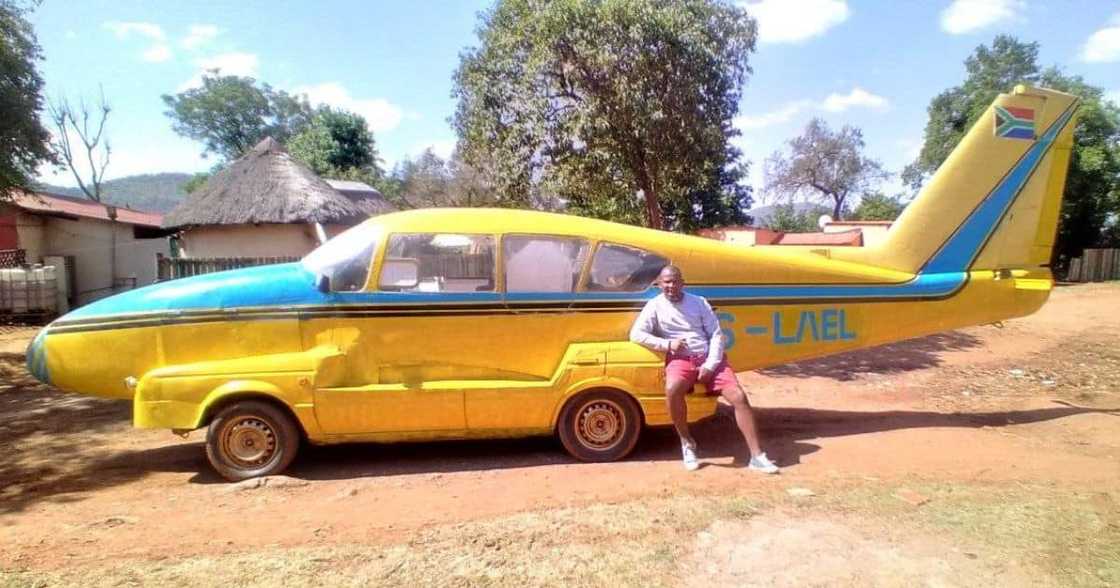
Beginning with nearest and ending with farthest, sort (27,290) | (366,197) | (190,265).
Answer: (190,265), (27,290), (366,197)

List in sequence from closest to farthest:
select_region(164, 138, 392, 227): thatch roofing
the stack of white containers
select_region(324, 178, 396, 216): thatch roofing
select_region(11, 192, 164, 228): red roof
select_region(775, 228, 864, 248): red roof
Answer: the stack of white containers
select_region(164, 138, 392, 227): thatch roofing
select_region(11, 192, 164, 228): red roof
select_region(324, 178, 396, 216): thatch roofing
select_region(775, 228, 864, 248): red roof

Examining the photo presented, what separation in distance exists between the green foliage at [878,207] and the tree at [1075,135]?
474 cm

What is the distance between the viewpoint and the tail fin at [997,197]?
6.52 metres

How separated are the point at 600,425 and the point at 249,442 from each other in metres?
2.81

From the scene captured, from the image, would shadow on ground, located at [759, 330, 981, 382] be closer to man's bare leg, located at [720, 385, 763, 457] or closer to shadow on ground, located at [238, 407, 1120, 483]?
shadow on ground, located at [238, 407, 1120, 483]

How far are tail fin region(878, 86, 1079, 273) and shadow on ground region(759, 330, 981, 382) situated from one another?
9.83ft

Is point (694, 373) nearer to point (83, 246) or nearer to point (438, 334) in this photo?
point (438, 334)

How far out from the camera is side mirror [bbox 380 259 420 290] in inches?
206

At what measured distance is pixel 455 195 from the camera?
27.3 meters

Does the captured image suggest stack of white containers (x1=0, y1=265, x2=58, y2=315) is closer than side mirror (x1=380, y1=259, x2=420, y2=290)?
No

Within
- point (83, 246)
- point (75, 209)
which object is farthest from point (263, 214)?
point (75, 209)

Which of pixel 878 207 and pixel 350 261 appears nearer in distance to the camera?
pixel 350 261

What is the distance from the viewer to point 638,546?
375 centimetres

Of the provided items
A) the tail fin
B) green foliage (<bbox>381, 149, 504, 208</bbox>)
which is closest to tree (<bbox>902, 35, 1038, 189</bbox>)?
green foliage (<bbox>381, 149, 504, 208</bbox>)
